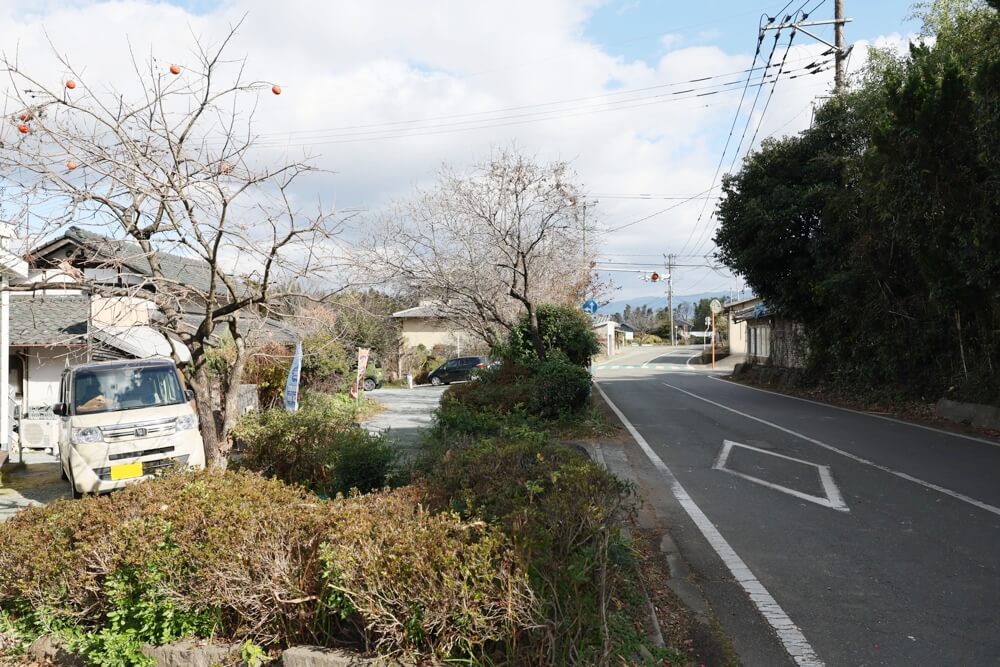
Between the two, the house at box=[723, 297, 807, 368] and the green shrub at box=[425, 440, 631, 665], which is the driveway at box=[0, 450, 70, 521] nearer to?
the green shrub at box=[425, 440, 631, 665]

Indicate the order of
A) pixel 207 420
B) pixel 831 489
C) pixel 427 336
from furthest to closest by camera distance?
1. pixel 427 336
2. pixel 831 489
3. pixel 207 420

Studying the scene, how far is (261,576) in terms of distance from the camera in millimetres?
3896

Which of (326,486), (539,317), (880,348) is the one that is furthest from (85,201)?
(880,348)

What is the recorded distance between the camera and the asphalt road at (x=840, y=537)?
4207 mm

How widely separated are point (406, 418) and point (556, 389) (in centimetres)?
596

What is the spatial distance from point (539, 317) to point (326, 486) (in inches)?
381

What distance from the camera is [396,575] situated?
344 cm

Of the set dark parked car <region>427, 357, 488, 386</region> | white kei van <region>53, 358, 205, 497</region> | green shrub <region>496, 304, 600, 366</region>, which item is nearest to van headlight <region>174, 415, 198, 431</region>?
white kei van <region>53, 358, 205, 497</region>

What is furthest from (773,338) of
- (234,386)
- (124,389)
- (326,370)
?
(234,386)

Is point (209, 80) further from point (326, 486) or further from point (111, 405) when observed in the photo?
point (111, 405)

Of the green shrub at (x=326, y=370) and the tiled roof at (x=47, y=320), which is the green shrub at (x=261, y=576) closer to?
the tiled roof at (x=47, y=320)

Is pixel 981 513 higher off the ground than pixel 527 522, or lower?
lower

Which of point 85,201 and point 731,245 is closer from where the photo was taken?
point 85,201

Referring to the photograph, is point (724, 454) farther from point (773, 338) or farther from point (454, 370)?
point (454, 370)
